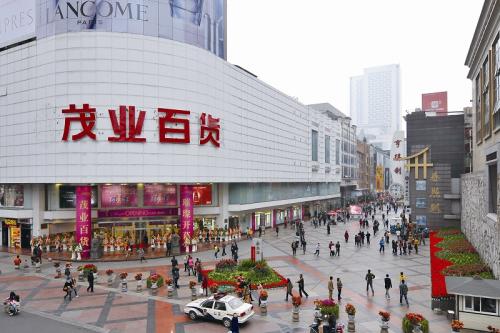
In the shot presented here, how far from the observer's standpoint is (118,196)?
43.7 m

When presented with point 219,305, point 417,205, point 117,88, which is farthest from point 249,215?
point 219,305

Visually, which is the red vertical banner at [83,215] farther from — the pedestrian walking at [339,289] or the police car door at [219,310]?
the pedestrian walking at [339,289]

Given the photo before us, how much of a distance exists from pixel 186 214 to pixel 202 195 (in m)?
6.57

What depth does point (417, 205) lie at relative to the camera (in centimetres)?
5416

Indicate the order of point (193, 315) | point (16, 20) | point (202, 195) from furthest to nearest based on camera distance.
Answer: point (202, 195) → point (16, 20) → point (193, 315)

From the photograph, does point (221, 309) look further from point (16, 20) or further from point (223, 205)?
point (16, 20)

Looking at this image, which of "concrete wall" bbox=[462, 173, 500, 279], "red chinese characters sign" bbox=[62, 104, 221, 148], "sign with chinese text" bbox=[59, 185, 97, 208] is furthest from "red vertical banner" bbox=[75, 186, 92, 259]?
"concrete wall" bbox=[462, 173, 500, 279]

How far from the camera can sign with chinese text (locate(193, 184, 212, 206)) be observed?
1920 inches

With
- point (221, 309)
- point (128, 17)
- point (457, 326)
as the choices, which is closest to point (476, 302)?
point (457, 326)

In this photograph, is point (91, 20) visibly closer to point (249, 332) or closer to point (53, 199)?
point (53, 199)

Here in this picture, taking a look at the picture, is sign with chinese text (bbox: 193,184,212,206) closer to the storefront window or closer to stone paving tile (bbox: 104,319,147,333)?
the storefront window

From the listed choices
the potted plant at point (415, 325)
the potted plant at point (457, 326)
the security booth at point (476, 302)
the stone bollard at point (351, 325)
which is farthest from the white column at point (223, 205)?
the potted plant at point (457, 326)

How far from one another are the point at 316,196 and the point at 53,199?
5559cm

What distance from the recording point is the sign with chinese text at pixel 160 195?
147 ft
